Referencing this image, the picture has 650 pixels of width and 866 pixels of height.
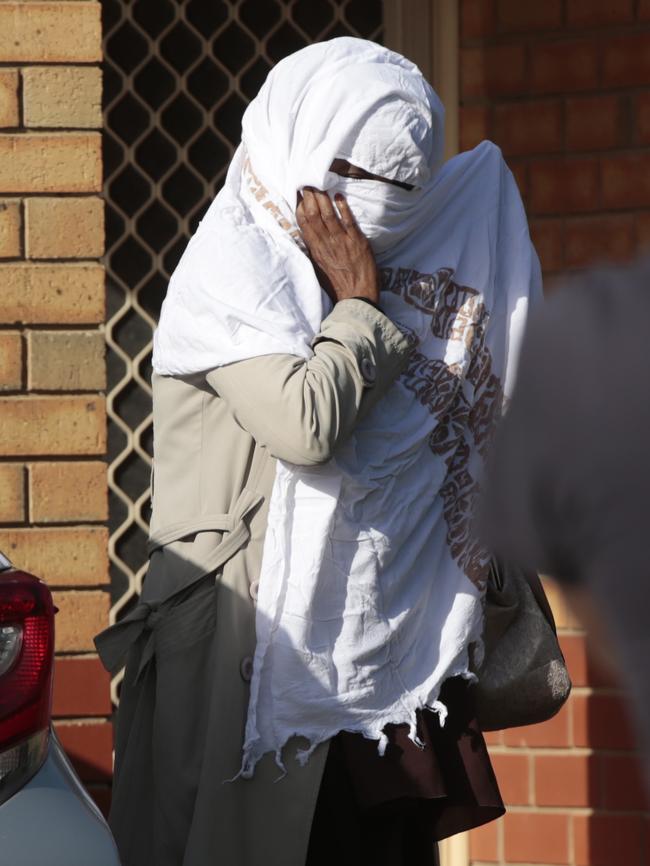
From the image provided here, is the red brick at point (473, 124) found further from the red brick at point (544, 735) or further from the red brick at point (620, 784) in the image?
the red brick at point (620, 784)

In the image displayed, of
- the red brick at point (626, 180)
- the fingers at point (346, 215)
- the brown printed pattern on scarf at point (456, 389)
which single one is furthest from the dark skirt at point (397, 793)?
the red brick at point (626, 180)

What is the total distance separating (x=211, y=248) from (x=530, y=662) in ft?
2.98

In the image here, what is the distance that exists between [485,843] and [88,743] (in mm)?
1309

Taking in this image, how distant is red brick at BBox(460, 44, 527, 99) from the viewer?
4.69 meters

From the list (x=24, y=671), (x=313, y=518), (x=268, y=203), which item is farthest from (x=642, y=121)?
(x=24, y=671)

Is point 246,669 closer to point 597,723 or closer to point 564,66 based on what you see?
point 597,723

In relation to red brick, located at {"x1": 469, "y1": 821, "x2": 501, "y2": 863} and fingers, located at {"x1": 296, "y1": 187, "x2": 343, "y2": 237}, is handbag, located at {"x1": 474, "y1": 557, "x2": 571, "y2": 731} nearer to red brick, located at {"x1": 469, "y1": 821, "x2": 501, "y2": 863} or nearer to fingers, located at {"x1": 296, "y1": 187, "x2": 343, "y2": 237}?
fingers, located at {"x1": 296, "y1": 187, "x2": 343, "y2": 237}

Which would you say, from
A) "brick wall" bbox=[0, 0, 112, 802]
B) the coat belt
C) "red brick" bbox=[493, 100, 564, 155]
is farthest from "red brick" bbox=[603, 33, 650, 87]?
the coat belt

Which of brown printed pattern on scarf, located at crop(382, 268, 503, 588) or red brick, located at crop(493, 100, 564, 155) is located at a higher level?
red brick, located at crop(493, 100, 564, 155)

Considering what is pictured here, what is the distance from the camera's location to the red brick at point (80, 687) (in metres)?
4.06

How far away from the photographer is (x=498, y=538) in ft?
3.58

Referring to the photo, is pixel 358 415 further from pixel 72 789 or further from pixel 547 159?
pixel 547 159

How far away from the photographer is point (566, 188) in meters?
4.68

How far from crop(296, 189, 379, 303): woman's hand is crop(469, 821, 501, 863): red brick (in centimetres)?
249
